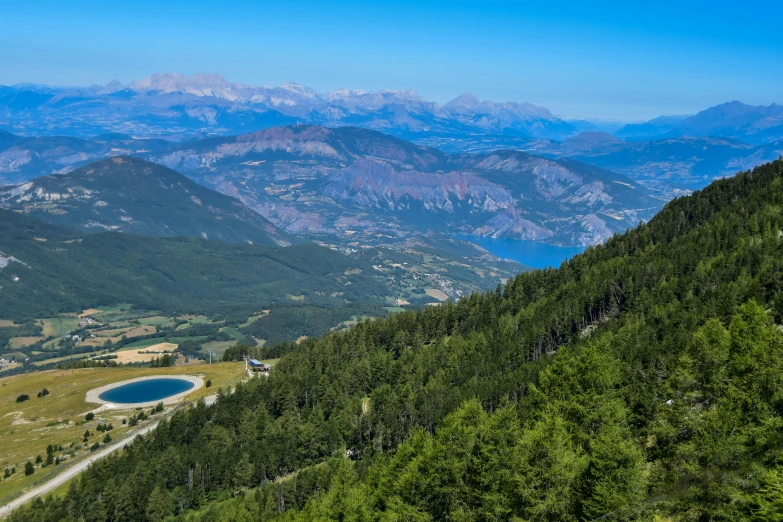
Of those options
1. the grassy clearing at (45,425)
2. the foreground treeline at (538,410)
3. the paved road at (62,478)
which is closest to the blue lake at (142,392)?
the grassy clearing at (45,425)

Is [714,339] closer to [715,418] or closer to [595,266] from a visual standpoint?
[715,418]

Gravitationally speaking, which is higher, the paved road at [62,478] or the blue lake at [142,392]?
the paved road at [62,478]

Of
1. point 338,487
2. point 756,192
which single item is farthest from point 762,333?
point 756,192

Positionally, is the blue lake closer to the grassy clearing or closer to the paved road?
the grassy clearing

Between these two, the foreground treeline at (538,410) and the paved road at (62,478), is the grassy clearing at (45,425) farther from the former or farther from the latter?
the foreground treeline at (538,410)

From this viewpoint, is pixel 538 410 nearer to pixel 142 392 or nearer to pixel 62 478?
pixel 62 478

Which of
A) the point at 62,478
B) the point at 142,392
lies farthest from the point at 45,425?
the point at 62,478

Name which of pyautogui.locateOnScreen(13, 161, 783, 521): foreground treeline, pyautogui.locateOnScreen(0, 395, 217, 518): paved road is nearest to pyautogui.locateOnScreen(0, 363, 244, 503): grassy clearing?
pyautogui.locateOnScreen(0, 395, 217, 518): paved road
